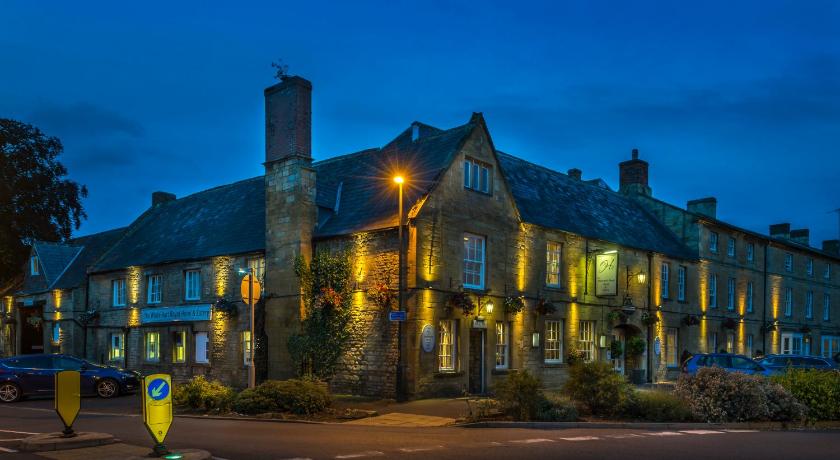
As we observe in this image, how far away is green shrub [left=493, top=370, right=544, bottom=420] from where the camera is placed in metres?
16.6

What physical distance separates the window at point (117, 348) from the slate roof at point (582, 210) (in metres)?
19.4

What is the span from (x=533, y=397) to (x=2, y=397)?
17.1m

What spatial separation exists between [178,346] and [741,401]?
75.3ft

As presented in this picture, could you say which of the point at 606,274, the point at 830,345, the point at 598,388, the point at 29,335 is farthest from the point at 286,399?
the point at 830,345

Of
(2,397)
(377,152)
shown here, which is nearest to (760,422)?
(377,152)

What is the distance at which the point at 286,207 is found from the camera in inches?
1016

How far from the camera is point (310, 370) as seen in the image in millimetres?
23828

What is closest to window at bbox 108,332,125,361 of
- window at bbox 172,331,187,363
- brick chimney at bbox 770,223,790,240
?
window at bbox 172,331,187,363

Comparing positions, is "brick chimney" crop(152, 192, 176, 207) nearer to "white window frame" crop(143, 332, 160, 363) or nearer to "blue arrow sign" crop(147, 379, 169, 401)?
"white window frame" crop(143, 332, 160, 363)

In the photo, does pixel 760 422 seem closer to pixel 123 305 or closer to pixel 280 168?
pixel 280 168

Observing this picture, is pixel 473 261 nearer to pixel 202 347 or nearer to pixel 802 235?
pixel 202 347

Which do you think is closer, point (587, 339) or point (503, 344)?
point (503, 344)

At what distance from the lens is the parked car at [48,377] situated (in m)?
23.2

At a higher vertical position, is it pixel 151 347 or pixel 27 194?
pixel 27 194
